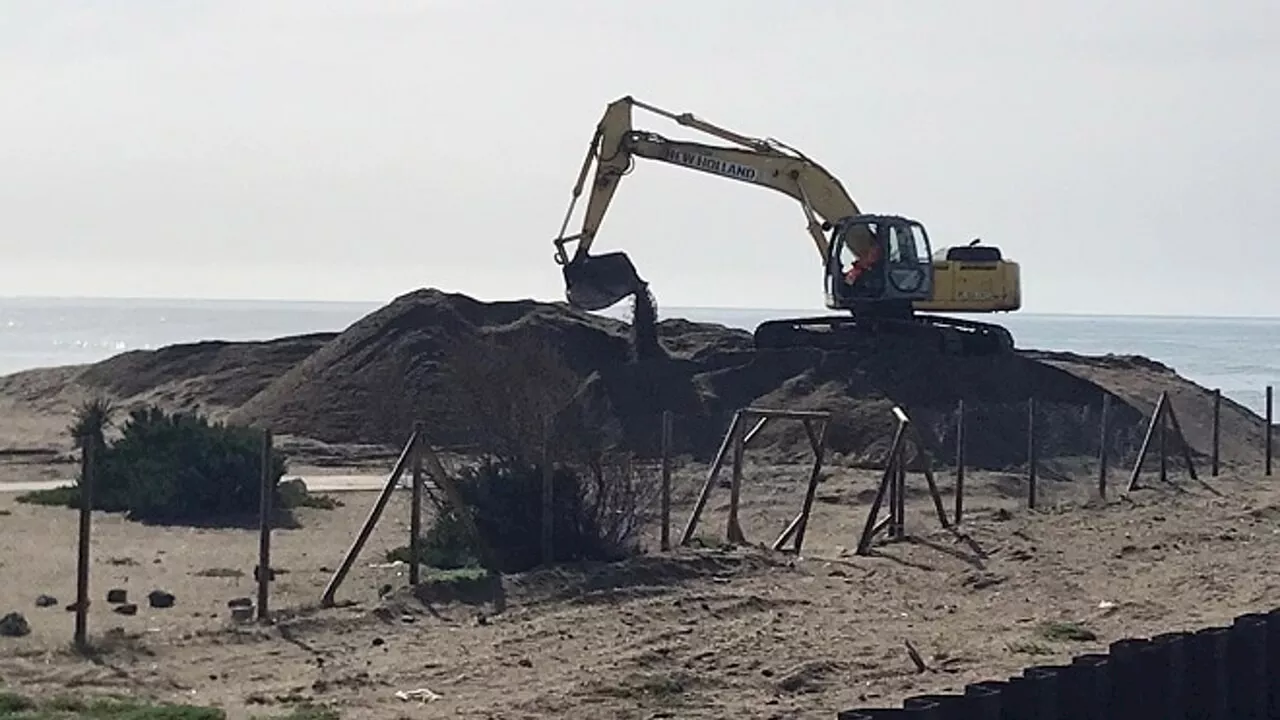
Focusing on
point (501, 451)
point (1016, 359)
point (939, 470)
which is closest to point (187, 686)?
point (501, 451)

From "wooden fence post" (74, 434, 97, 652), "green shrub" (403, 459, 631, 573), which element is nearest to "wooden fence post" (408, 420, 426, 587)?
"green shrub" (403, 459, 631, 573)

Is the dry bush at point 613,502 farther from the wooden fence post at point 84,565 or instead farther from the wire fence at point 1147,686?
the wire fence at point 1147,686

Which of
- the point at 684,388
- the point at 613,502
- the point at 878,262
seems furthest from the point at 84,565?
the point at 878,262

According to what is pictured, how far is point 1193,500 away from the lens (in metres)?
27.0

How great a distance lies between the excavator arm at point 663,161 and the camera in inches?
1531

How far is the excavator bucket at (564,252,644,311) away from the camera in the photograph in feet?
127

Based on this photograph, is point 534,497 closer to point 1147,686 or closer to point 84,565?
point 84,565

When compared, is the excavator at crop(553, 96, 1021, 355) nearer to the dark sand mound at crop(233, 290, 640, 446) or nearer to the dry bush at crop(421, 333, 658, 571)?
the dark sand mound at crop(233, 290, 640, 446)

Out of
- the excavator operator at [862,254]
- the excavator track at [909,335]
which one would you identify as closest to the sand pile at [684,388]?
the excavator track at [909,335]

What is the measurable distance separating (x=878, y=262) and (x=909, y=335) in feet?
5.83

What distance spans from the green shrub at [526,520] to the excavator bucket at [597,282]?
1916 centimetres

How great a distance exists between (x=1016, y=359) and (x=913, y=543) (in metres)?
17.2

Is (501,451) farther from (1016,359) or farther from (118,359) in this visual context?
(118,359)

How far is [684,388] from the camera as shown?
37.6 metres
